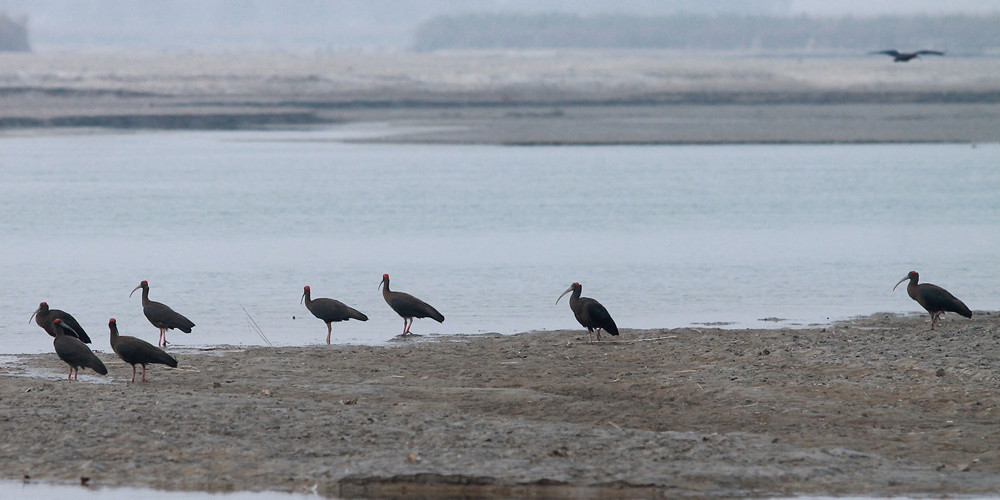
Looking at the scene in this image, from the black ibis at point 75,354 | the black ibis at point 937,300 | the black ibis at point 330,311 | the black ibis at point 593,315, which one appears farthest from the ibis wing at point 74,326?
the black ibis at point 937,300

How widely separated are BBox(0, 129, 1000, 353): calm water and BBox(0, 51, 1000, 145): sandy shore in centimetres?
649

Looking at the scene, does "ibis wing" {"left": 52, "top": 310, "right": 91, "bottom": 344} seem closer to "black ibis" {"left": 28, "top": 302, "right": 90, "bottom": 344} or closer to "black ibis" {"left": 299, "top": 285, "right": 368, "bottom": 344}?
"black ibis" {"left": 28, "top": 302, "right": 90, "bottom": 344}

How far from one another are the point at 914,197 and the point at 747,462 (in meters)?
23.7

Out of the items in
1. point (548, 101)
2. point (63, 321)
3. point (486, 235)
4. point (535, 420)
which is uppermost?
point (548, 101)

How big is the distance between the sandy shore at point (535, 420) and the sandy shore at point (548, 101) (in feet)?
114

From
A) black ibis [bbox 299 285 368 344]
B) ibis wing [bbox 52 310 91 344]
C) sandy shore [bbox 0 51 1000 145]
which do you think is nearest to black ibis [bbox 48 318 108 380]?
ibis wing [bbox 52 310 91 344]

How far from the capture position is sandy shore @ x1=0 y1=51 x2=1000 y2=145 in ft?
168

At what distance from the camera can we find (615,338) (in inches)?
573

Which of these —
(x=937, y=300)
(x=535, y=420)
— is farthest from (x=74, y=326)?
(x=937, y=300)

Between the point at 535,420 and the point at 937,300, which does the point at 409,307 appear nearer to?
the point at 535,420

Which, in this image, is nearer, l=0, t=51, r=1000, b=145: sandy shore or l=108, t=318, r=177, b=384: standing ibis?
l=108, t=318, r=177, b=384: standing ibis

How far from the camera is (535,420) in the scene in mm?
10672

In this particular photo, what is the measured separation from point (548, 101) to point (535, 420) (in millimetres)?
58112

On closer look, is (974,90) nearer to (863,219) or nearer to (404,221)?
(863,219)
